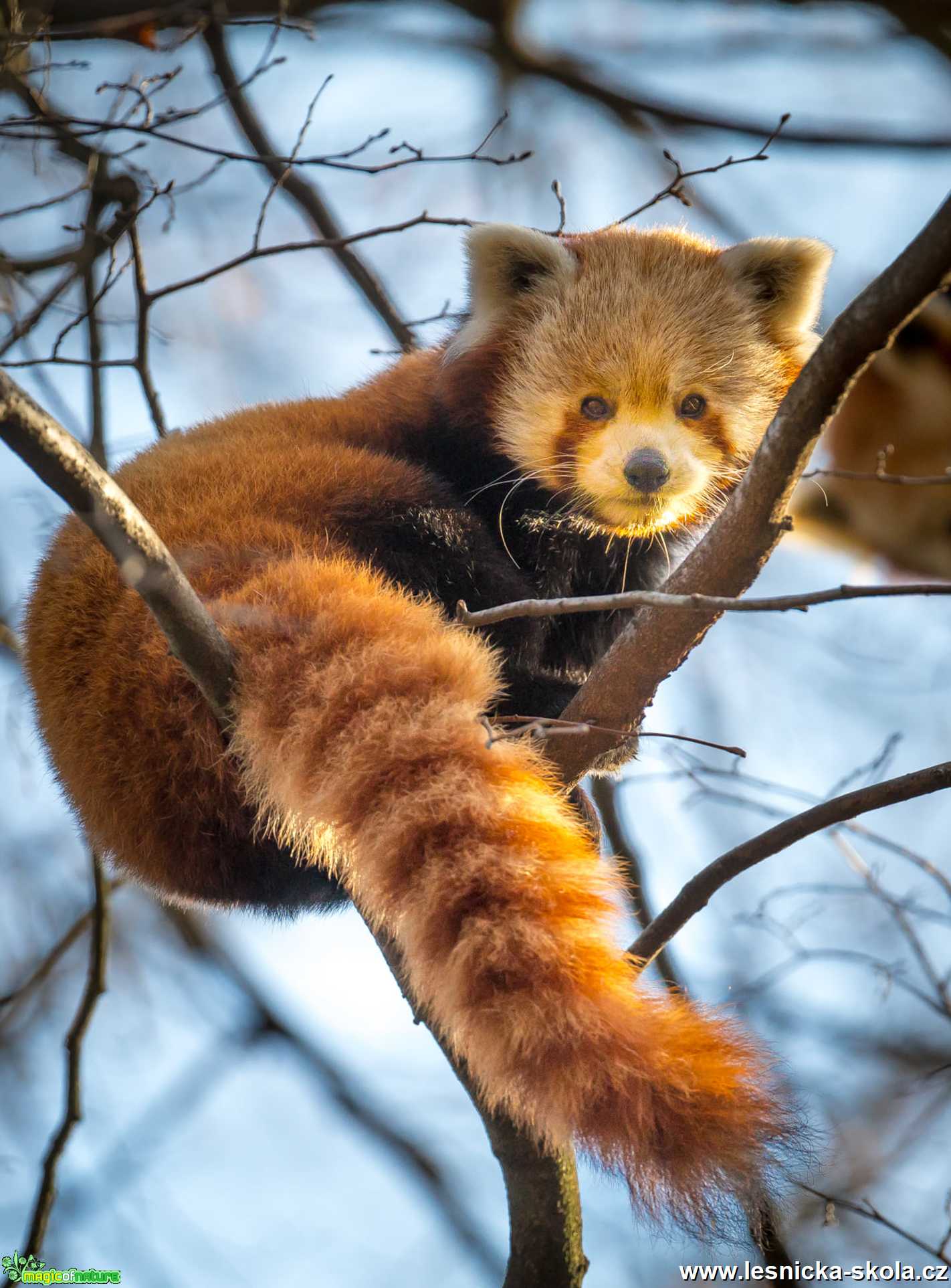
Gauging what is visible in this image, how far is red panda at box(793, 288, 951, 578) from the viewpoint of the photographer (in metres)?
5.11

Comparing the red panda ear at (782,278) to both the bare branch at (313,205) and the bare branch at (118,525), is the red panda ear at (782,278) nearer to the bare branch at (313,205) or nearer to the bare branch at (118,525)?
the bare branch at (313,205)

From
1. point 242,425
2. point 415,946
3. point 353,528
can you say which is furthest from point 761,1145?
point 242,425

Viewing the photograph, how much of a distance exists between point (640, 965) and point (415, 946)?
45 centimetres

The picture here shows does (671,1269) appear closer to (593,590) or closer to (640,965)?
(593,590)

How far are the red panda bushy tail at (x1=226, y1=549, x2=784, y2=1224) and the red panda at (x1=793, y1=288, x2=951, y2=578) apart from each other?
295 cm

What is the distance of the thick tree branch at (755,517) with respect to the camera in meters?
1.96

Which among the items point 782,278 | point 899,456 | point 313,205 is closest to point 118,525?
point 782,278

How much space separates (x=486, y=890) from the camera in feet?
6.09

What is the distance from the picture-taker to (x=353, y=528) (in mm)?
2967

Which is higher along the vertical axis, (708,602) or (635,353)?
(635,353)

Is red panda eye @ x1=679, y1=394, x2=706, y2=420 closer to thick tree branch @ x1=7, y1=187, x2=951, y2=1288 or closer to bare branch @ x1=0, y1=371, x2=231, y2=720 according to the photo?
thick tree branch @ x1=7, y1=187, x2=951, y2=1288

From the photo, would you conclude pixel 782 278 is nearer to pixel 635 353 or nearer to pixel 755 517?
pixel 635 353

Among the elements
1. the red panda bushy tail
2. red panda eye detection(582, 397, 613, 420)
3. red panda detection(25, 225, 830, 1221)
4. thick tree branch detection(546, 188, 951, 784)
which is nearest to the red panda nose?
red panda detection(25, 225, 830, 1221)

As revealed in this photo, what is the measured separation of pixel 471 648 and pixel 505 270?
1.84 meters
